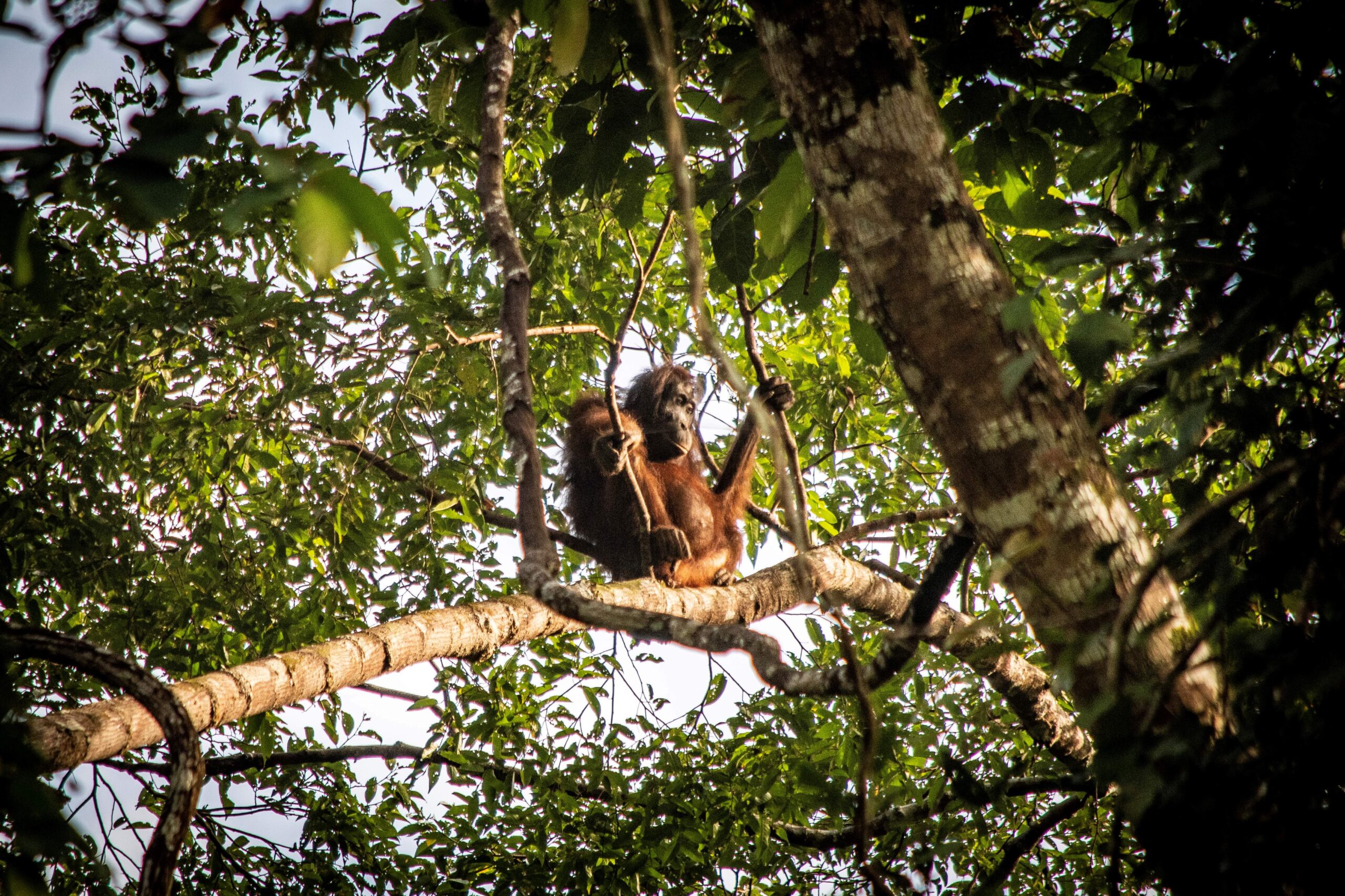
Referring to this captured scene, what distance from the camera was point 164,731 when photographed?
1290 millimetres

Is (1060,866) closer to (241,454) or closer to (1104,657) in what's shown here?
(1104,657)

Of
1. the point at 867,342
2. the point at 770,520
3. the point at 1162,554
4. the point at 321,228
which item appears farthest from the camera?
the point at 770,520

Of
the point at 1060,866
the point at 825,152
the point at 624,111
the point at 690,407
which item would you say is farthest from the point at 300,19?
the point at 690,407

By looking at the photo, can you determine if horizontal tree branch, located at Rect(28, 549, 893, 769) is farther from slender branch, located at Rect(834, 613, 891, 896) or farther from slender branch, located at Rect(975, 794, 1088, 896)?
slender branch, located at Rect(975, 794, 1088, 896)

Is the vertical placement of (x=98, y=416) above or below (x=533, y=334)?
above

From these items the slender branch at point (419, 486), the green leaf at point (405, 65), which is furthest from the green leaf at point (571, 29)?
the slender branch at point (419, 486)

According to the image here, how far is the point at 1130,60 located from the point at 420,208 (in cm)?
337

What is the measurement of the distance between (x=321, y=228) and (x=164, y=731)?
0.96 m

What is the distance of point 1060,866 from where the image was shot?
3.69 metres

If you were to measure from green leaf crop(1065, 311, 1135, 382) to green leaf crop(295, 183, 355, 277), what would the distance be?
3.38 feet

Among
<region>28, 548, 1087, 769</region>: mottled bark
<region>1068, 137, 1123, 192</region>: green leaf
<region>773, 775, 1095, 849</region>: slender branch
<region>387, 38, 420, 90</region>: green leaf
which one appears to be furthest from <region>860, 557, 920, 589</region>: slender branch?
<region>387, 38, 420, 90</region>: green leaf

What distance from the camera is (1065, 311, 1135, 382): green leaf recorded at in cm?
122

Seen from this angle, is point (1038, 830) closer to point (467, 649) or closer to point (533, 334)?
point (467, 649)

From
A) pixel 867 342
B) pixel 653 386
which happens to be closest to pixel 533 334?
pixel 867 342
